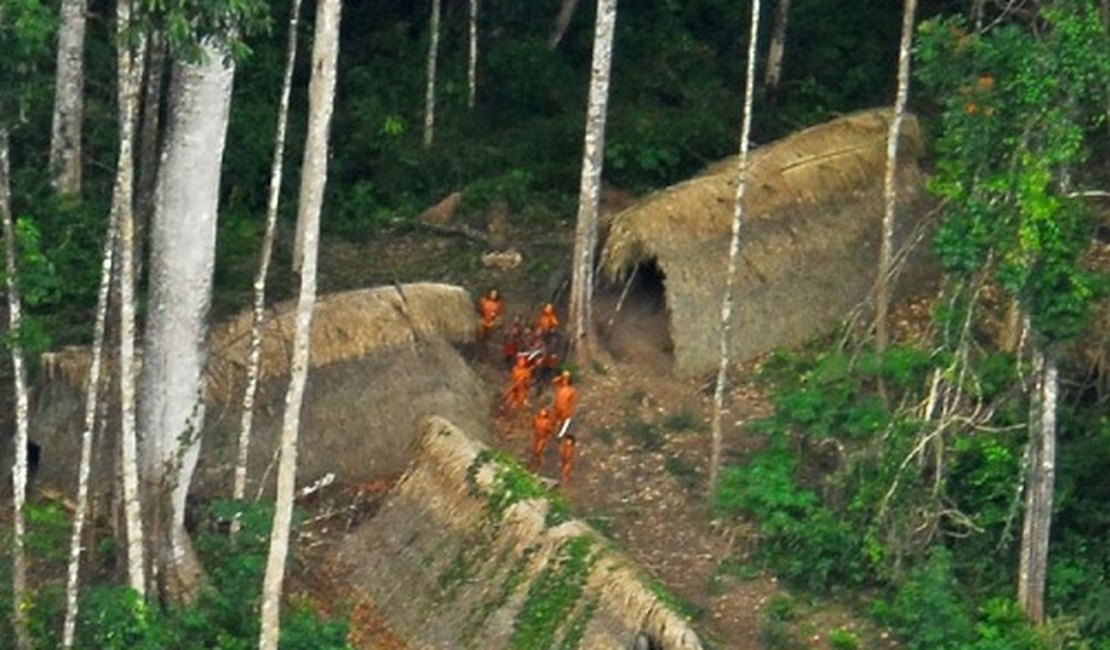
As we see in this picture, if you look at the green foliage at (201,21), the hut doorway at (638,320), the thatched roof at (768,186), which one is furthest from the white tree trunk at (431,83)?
the green foliage at (201,21)

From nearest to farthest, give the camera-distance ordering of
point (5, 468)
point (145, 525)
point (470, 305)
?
point (145, 525) → point (5, 468) → point (470, 305)

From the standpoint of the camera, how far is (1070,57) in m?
17.1

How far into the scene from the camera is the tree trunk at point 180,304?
17.9 metres

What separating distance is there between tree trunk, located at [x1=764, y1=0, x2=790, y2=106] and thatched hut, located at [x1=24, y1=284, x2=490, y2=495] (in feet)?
23.8

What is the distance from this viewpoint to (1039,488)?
17969mm

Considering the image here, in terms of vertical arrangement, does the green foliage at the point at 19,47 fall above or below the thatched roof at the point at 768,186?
above

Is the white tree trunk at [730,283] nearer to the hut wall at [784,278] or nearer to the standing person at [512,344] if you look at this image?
the hut wall at [784,278]

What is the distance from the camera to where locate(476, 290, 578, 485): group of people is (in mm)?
20906

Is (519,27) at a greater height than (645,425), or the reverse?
(519,27)

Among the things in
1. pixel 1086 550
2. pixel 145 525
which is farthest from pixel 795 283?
pixel 145 525

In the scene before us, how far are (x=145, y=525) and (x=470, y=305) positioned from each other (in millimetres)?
4809

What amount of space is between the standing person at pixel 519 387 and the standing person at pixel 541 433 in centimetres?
38

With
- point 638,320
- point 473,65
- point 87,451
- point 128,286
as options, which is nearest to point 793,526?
point 638,320

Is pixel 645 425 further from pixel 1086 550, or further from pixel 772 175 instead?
pixel 1086 550
